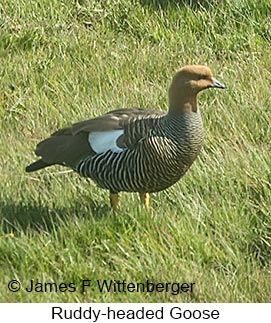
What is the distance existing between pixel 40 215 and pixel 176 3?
350 centimetres

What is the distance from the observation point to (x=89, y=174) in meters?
5.83

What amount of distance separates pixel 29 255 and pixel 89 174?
64cm

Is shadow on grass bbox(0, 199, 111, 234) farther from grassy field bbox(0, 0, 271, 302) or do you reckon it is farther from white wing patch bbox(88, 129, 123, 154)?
white wing patch bbox(88, 129, 123, 154)

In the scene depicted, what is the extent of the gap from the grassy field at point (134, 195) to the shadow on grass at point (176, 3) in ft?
0.04

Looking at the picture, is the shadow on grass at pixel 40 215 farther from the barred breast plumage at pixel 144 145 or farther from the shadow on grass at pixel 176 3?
the shadow on grass at pixel 176 3

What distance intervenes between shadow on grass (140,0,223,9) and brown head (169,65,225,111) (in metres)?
2.97

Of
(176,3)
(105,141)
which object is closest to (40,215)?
(105,141)

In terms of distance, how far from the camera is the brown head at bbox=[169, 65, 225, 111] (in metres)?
5.76

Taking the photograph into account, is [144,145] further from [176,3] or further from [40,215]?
[176,3]

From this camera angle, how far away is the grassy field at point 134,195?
539 centimetres

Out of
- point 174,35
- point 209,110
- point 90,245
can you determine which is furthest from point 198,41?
point 90,245

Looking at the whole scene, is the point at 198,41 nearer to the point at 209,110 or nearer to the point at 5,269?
the point at 209,110
